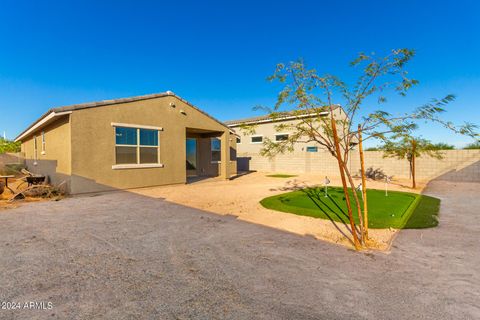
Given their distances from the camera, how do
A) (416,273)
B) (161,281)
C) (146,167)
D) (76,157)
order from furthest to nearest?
(146,167)
(76,157)
(416,273)
(161,281)

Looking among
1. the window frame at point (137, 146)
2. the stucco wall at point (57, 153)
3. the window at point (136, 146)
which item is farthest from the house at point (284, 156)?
the stucco wall at point (57, 153)

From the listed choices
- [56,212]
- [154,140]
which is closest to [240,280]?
[56,212]

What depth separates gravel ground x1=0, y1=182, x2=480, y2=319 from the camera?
2.58 meters

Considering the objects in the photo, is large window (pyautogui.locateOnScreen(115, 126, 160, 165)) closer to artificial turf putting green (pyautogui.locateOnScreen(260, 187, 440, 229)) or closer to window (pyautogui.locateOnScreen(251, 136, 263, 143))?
artificial turf putting green (pyautogui.locateOnScreen(260, 187, 440, 229))

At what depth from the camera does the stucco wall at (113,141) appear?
9570mm

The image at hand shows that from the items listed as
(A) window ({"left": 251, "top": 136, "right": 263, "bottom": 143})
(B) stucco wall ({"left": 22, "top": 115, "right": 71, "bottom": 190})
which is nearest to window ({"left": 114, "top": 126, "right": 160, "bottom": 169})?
(B) stucco wall ({"left": 22, "top": 115, "right": 71, "bottom": 190})

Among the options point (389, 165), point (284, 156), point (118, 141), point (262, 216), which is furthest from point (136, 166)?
point (389, 165)

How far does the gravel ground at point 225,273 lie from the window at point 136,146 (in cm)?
532

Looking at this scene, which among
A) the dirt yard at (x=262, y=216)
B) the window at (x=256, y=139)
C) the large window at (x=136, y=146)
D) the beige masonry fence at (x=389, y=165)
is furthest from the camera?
the window at (x=256, y=139)

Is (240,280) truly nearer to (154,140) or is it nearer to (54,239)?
(54,239)

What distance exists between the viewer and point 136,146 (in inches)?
444

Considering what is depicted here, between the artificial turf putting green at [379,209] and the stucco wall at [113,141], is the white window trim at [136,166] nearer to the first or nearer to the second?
the stucco wall at [113,141]

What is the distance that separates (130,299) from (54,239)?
3080 millimetres

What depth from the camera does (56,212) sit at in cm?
684
